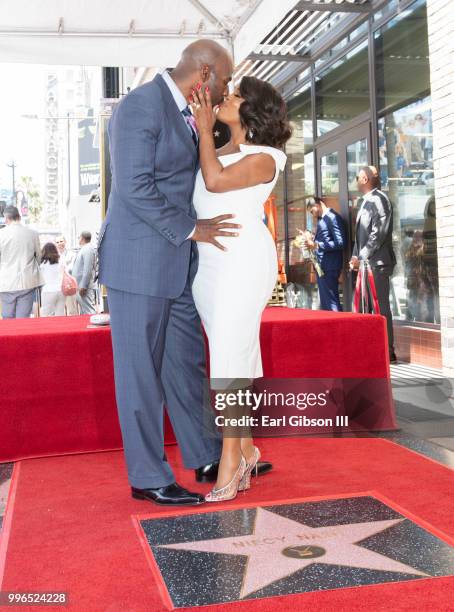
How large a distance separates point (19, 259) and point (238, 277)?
5234mm

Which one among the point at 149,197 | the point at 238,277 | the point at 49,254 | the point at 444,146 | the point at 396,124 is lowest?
the point at 238,277

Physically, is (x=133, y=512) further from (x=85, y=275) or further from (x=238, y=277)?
(x=85, y=275)

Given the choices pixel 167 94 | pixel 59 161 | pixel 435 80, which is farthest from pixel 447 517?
pixel 59 161

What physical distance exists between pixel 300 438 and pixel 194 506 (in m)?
1.22

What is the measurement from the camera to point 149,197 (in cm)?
235

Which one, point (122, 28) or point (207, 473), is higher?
→ point (122, 28)

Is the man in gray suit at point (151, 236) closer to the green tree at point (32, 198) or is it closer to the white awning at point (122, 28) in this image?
the white awning at point (122, 28)

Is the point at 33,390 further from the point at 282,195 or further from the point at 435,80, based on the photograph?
the point at 282,195

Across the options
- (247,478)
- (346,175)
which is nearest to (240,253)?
(247,478)

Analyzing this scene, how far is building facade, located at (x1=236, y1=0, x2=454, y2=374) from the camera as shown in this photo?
5.64 m

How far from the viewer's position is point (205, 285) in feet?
8.30


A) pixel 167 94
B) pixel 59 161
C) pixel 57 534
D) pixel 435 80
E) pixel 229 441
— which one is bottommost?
pixel 57 534

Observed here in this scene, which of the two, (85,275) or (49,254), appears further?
(85,275)

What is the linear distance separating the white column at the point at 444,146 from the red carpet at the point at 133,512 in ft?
8.04
